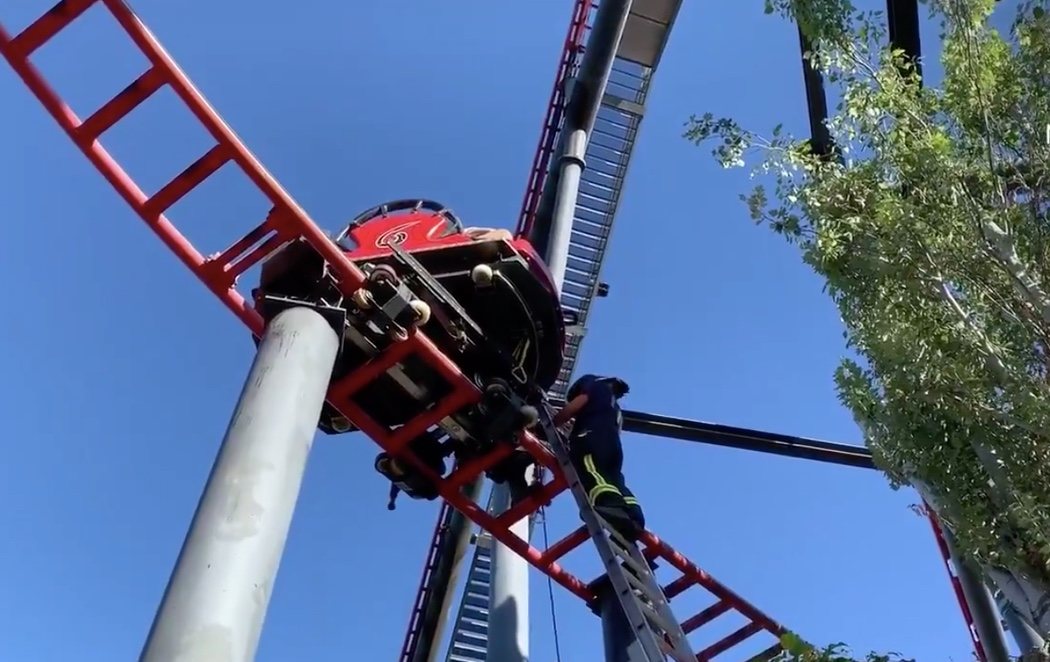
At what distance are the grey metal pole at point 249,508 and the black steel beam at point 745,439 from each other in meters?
5.51

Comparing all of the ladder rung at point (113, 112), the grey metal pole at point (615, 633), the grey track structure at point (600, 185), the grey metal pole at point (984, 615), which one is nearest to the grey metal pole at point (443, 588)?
the grey track structure at point (600, 185)

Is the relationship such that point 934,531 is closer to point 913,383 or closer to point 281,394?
point 913,383

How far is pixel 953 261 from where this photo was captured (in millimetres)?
5352

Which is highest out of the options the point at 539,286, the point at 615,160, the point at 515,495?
the point at 615,160

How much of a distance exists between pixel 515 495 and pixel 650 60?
6.67 meters

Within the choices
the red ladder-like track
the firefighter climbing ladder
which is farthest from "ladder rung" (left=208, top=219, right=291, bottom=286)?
the firefighter climbing ladder

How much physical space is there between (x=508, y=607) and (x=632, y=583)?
80.8 inches

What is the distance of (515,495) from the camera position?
717 centimetres

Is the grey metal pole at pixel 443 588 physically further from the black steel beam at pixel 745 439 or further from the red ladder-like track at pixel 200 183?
the red ladder-like track at pixel 200 183

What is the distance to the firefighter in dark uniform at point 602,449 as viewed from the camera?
245 inches

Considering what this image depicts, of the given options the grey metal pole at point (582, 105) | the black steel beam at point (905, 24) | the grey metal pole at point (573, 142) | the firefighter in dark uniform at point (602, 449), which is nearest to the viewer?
the firefighter in dark uniform at point (602, 449)

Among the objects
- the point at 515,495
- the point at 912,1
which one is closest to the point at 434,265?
the point at 515,495

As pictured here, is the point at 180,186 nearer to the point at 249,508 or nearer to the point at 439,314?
the point at 439,314

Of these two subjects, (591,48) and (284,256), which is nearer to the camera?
(284,256)
